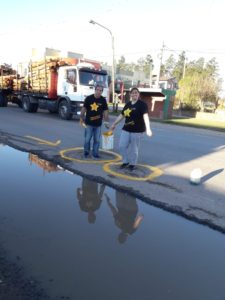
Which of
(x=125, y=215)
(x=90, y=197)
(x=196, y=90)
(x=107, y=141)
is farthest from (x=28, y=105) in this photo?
(x=196, y=90)

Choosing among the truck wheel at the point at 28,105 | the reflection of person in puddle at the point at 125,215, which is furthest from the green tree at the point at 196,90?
the reflection of person in puddle at the point at 125,215

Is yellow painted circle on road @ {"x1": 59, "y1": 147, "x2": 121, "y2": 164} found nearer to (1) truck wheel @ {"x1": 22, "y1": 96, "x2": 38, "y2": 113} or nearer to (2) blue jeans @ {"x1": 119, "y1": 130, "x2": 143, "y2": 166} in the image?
(2) blue jeans @ {"x1": 119, "y1": 130, "x2": 143, "y2": 166}

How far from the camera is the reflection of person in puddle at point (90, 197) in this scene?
16.1ft

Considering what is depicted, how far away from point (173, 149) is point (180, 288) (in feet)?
26.0

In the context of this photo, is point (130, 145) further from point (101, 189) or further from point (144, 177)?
point (101, 189)

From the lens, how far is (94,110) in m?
8.02

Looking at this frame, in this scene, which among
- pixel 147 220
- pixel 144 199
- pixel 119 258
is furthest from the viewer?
pixel 144 199

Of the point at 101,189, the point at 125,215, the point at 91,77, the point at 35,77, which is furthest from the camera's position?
the point at 35,77

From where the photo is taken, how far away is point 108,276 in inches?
126

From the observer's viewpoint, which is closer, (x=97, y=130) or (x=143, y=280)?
(x=143, y=280)

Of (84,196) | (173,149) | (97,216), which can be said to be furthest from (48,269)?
(173,149)

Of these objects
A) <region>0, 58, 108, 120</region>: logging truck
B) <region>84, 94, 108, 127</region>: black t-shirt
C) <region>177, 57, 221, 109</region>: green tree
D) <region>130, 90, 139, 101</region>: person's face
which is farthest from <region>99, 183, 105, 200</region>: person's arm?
<region>177, 57, 221, 109</region>: green tree

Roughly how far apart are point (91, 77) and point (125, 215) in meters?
13.0

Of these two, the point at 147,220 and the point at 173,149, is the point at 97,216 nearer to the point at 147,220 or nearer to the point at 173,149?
the point at 147,220
